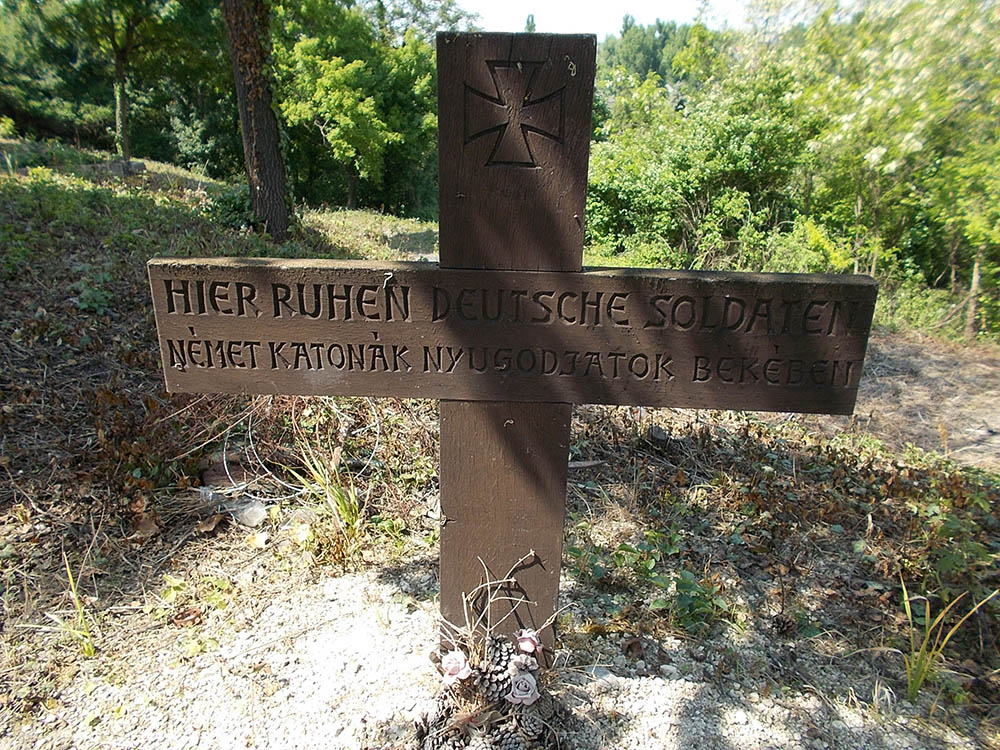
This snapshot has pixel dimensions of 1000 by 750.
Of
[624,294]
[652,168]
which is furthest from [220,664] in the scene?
[652,168]

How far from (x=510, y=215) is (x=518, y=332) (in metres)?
0.33

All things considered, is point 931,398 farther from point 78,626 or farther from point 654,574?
point 78,626

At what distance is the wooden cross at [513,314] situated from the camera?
5.24 feet

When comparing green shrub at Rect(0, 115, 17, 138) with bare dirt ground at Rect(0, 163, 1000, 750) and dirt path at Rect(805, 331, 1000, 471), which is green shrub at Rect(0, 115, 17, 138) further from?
dirt path at Rect(805, 331, 1000, 471)

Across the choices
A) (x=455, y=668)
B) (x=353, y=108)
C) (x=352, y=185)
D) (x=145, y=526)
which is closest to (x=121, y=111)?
(x=353, y=108)

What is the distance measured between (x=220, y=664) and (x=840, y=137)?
10489 mm

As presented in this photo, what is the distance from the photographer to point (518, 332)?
1.73m

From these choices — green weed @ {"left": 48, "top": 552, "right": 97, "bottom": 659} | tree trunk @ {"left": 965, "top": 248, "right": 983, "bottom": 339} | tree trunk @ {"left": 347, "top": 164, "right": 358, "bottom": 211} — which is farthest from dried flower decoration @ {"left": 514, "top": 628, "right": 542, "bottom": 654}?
tree trunk @ {"left": 347, "top": 164, "right": 358, "bottom": 211}

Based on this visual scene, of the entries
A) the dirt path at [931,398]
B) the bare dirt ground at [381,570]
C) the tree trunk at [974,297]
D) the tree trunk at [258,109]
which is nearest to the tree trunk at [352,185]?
the tree trunk at [258,109]

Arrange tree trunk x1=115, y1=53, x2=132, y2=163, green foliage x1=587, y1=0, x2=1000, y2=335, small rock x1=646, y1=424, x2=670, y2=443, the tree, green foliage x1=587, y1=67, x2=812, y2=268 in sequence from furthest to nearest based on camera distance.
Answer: tree trunk x1=115, y1=53, x2=132, y2=163 < the tree < green foliage x1=587, y1=67, x2=812, y2=268 < green foliage x1=587, y1=0, x2=1000, y2=335 < small rock x1=646, y1=424, x2=670, y2=443

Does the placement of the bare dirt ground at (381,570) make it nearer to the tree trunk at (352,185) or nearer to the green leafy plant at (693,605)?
the green leafy plant at (693,605)

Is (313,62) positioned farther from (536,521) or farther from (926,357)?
(536,521)

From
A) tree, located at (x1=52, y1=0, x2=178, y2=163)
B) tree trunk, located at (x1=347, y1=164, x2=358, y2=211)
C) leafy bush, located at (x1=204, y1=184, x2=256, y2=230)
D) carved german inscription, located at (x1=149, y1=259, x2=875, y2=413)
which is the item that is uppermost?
tree, located at (x1=52, y1=0, x2=178, y2=163)

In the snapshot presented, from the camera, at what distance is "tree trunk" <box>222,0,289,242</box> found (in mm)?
7375
